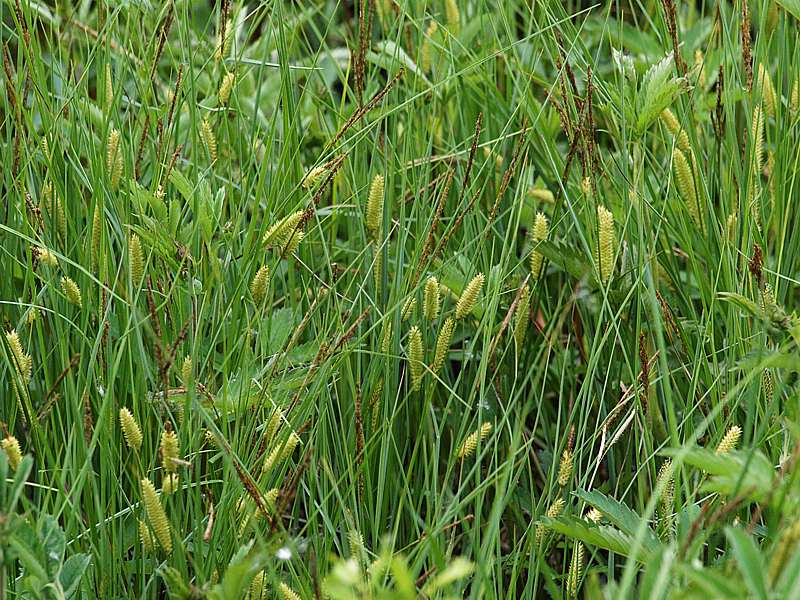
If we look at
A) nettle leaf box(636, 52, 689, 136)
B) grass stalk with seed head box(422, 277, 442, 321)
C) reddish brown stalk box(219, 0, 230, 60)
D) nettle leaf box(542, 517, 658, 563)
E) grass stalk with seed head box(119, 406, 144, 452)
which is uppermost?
reddish brown stalk box(219, 0, 230, 60)

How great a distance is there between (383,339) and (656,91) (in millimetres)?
445

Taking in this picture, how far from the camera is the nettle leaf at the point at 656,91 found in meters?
1.28

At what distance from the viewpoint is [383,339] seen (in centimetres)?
132

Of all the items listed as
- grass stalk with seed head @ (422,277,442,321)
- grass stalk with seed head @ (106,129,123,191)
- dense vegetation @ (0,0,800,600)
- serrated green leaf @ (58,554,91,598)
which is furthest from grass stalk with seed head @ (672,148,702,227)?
serrated green leaf @ (58,554,91,598)

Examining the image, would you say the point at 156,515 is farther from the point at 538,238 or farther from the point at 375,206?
the point at 538,238

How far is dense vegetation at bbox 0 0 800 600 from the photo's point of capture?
111cm

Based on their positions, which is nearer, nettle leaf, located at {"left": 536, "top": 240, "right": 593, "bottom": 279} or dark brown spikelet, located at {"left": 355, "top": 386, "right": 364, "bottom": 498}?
dark brown spikelet, located at {"left": 355, "top": 386, "right": 364, "bottom": 498}

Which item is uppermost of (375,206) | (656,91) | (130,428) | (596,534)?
(656,91)

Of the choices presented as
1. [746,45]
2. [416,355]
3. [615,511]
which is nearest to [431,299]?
[416,355]

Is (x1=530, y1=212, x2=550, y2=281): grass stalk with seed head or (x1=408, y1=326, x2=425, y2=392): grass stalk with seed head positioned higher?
(x1=530, y1=212, x2=550, y2=281): grass stalk with seed head

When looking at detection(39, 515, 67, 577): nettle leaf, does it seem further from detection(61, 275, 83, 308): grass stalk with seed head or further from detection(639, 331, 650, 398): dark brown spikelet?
detection(639, 331, 650, 398): dark brown spikelet

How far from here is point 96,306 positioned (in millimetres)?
1369

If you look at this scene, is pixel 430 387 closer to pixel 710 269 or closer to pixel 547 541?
pixel 547 541

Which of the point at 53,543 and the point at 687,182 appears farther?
the point at 687,182
